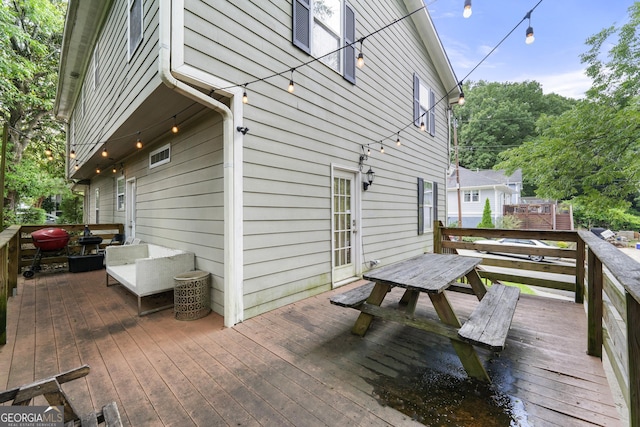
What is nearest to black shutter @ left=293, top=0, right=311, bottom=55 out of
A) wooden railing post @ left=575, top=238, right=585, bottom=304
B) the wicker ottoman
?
the wicker ottoman

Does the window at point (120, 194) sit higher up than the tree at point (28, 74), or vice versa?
the tree at point (28, 74)

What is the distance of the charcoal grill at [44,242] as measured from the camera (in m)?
5.06

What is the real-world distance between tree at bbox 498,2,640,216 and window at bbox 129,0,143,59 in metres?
9.79

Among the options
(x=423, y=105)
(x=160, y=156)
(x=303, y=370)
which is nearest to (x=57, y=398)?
(x=303, y=370)

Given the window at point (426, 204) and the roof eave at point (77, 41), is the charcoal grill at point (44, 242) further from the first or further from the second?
the window at point (426, 204)

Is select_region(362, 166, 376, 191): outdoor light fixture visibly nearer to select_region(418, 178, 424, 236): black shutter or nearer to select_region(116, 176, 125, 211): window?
select_region(418, 178, 424, 236): black shutter

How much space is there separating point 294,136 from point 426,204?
496cm

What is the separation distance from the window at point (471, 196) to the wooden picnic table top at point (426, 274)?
58.6ft

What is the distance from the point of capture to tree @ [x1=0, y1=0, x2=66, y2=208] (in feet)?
26.8

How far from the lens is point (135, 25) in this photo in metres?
3.45

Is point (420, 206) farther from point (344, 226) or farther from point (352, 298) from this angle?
point (352, 298)

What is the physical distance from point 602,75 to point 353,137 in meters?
8.19

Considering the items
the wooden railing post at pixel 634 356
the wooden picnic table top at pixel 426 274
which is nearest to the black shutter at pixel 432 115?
the wooden picnic table top at pixel 426 274

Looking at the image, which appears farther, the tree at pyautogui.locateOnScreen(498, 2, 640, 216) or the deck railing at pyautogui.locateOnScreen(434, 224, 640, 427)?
the tree at pyautogui.locateOnScreen(498, 2, 640, 216)
